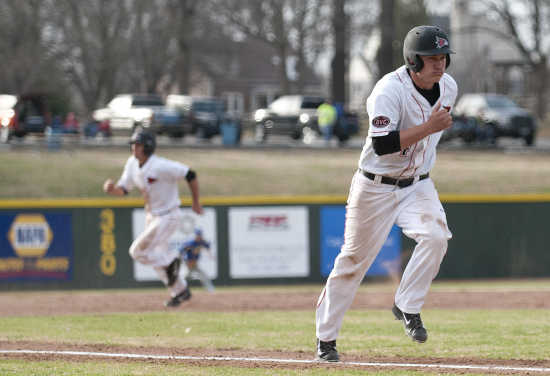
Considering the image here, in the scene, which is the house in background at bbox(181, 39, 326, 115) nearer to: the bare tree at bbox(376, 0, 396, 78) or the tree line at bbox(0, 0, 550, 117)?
the tree line at bbox(0, 0, 550, 117)

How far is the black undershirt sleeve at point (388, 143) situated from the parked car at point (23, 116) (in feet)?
80.6

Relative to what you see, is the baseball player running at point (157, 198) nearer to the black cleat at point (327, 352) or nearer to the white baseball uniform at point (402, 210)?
the black cleat at point (327, 352)

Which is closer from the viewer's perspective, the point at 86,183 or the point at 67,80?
the point at 86,183

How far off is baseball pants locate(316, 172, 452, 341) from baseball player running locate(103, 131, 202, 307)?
4.73 meters

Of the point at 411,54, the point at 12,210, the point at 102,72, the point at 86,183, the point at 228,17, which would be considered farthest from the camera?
the point at 102,72

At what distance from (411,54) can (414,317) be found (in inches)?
68.2

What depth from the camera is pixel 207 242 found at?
1537 centimetres

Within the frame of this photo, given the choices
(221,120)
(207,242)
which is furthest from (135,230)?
(221,120)

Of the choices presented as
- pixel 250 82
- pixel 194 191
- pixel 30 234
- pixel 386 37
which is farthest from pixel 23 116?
pixel 250 82

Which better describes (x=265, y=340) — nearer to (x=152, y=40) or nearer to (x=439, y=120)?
(x=439, y=120)

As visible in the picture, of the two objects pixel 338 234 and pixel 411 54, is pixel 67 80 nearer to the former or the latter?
pixel 338 234

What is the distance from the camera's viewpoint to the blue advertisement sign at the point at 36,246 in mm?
15109

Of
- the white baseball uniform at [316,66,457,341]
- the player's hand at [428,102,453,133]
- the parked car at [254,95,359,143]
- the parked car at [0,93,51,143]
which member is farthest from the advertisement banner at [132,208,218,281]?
the parked car at [254,95,359,143]

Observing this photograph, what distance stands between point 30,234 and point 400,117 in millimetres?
10749
